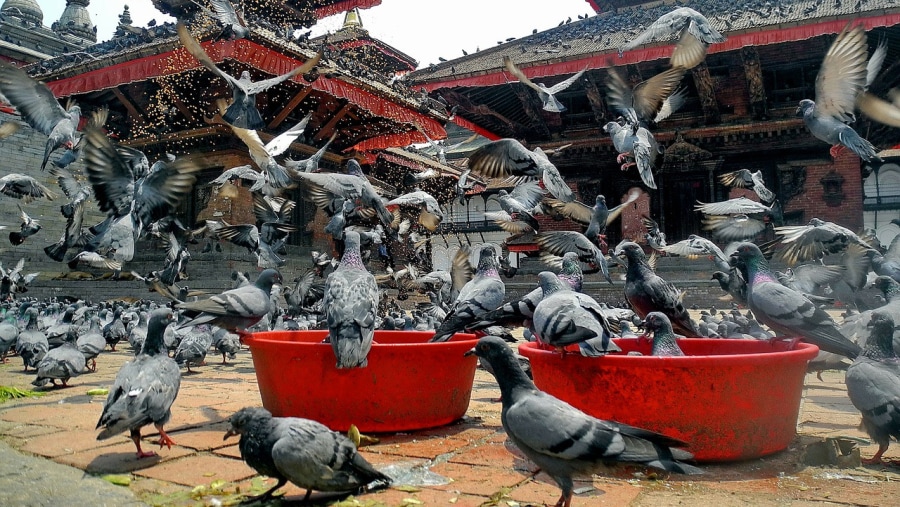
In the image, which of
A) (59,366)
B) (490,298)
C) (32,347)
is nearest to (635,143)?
(490,298)

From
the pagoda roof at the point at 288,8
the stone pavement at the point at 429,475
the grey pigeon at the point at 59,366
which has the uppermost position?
the pagoda roof at the point at 288,8

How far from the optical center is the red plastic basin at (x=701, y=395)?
266cm

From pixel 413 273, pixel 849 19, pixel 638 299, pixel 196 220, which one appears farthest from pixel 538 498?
pixel 196 220

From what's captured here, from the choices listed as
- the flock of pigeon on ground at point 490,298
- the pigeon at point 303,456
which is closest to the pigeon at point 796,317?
the flock of pigeon on ground at point 490,298

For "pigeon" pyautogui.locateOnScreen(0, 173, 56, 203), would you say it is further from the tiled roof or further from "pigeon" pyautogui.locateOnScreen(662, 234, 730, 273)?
"pigeon" pyautogui.locateOnScreen(662, 234, 730, 273)

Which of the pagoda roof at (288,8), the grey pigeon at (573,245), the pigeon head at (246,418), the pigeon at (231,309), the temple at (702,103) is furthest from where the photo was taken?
the pagoda roof at (288,8)

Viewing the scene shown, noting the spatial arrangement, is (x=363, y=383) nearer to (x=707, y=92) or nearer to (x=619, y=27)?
(x=707, y=92)

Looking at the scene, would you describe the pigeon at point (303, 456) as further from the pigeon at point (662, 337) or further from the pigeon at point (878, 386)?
the pigeon at point (878, 386)

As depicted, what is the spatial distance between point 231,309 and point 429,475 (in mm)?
2055

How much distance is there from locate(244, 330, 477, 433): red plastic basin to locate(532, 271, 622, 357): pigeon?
65 cm

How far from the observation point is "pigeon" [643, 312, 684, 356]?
123 inches

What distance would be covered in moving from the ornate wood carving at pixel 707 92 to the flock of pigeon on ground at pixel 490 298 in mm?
4333

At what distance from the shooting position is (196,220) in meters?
14.9

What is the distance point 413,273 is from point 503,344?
1012 centimetres
